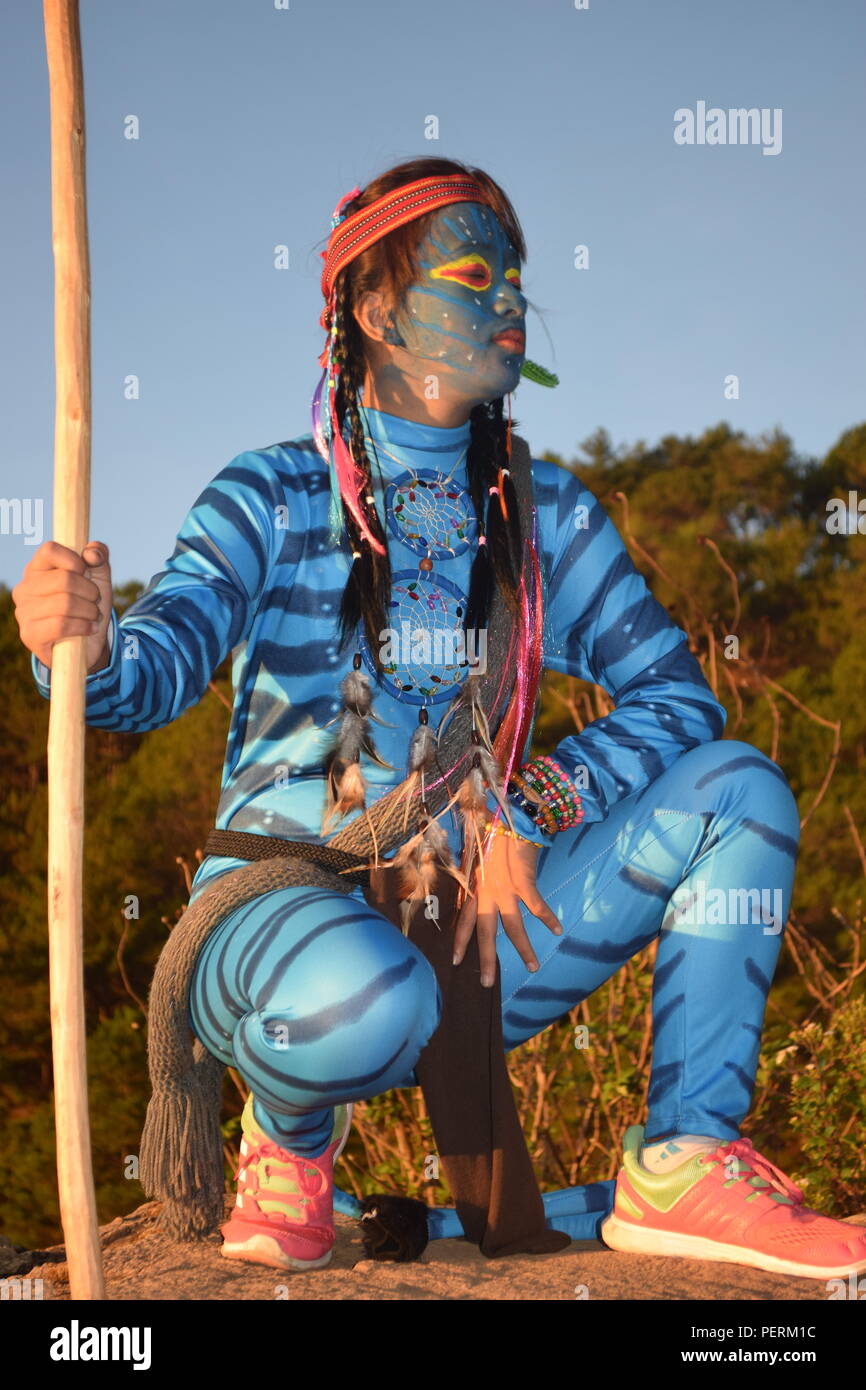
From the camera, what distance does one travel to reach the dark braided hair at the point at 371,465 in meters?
2.60

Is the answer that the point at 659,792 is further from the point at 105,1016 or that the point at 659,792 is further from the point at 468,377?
the point at 105,1016

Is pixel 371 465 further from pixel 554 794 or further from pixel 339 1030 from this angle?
pixel 339 1030

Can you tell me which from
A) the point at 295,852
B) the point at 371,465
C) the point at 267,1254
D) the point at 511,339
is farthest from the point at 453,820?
the point at 511,339

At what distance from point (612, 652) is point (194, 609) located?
83cm

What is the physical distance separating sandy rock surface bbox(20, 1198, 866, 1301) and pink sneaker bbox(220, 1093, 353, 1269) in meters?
0.03

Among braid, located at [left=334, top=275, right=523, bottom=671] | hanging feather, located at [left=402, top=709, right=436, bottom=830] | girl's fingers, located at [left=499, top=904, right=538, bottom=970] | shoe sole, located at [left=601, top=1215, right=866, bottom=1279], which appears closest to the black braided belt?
hanging feather, located at [left=402, top=709, right=436, bottom=830]

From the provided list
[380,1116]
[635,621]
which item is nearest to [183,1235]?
[635,621]

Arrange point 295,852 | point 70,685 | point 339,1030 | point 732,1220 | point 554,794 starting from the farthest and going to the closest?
point 554,794 → point 295,852 → point 732,1220 → point 339,1030 → point 70,685

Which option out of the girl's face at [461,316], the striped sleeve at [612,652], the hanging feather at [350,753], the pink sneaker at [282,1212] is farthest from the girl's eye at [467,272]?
the pink sneaker at [282,1212]

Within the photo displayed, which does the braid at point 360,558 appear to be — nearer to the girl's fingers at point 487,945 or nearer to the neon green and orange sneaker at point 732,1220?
the girl's fingers at point 487,945

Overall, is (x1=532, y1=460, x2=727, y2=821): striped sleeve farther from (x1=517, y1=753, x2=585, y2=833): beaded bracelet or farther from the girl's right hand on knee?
the girl's right hand on knee

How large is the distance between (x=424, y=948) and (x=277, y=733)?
448 mm

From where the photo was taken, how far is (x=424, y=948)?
2.50 m

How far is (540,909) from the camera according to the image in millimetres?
2494
